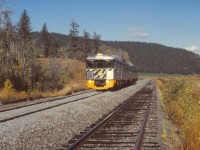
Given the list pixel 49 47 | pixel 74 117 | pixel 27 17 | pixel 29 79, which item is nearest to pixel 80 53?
pixel 49 47

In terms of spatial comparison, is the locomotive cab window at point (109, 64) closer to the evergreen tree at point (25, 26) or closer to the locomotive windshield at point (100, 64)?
the locomotive windshield at point (100, 64)

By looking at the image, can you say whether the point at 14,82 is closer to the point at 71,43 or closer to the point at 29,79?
the point at 29,79

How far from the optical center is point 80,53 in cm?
12431

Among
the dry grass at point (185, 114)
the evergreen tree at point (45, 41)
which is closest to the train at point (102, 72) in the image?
the dry grass at point (185, 114)

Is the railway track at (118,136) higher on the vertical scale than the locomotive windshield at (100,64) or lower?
lower

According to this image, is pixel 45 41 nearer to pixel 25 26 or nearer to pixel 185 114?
pixel 25 26

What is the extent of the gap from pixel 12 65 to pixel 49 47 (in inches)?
3331

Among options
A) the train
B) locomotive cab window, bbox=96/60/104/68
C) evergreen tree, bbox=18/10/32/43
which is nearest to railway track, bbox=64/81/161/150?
the train

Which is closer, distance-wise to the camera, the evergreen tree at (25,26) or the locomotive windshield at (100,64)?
the locomotive windshield at (100,64)

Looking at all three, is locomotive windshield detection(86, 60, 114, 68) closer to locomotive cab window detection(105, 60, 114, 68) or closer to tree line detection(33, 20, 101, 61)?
locomotive cab window detection(105, 60, 114, 68)

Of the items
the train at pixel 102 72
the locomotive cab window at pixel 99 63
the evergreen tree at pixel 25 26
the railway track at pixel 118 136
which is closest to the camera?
the railway track at pixel 118 136

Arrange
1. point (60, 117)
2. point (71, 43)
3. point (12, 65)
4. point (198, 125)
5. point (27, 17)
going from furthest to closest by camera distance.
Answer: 1. point (71, 43)
2. point (27, 17)
3. point (12, 65)
4. point (60, 117)
5. point (198, 125)

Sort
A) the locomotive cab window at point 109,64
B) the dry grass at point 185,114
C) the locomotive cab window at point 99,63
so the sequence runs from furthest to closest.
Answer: the locomotive cab window at point 99,63
the locomotive cab window at point 109,64
the dry grass at point 185,114

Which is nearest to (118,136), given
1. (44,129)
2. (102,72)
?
(44,129)
